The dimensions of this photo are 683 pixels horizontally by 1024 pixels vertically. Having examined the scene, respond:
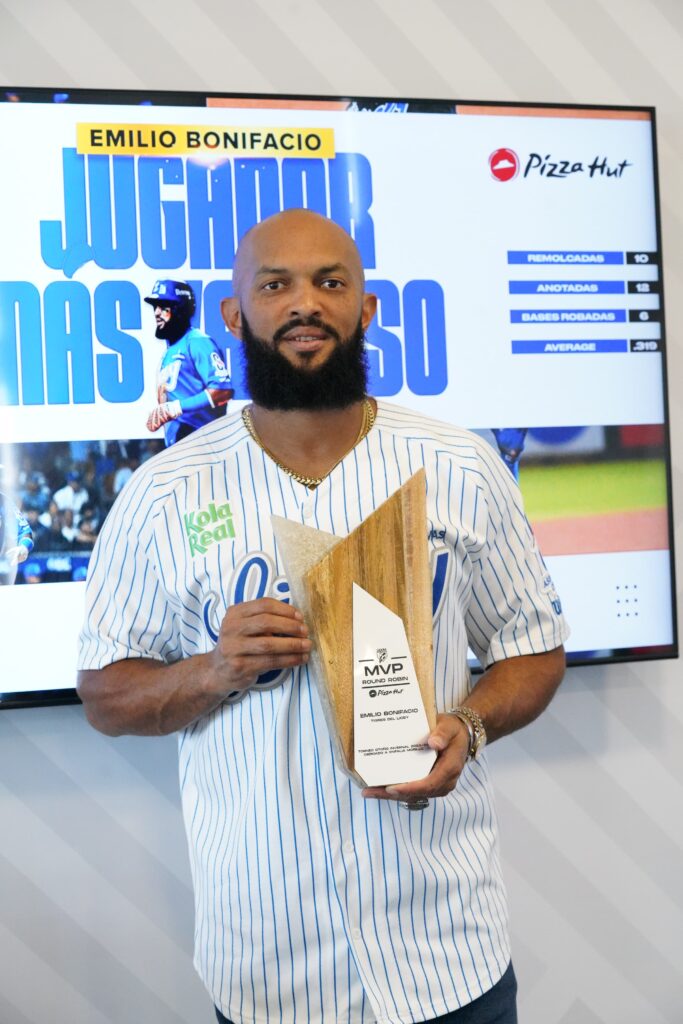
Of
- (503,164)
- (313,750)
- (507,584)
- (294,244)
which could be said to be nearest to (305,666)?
(313,750)

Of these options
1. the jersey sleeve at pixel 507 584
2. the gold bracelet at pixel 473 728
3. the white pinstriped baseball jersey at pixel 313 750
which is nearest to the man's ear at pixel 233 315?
the white pinstriped baseball jersey at pixel 313 750

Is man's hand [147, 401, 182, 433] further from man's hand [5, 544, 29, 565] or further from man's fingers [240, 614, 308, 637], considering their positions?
man's fingers [240, 614, 308, 637]

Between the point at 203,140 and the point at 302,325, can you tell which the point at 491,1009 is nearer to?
the point at 302,325

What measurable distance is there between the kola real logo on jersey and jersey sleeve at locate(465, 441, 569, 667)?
349 millimetres

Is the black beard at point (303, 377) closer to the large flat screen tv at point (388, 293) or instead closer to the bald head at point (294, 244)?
the bald head at point (294, 244)

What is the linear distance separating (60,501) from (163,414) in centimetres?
27

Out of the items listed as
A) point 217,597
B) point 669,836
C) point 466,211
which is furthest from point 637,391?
point 217,597

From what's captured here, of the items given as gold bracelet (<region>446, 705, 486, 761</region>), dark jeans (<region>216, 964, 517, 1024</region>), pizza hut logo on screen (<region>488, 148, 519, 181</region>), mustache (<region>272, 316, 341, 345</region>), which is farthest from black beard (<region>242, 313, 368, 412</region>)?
pizza hut logo on screen (<region>488, 148, 519, 181</region>)

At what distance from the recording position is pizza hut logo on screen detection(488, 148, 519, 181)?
218cm

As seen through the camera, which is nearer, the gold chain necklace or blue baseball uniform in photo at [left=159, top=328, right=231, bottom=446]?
the gold chain necklace

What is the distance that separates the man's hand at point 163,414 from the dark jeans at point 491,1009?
1.13 m

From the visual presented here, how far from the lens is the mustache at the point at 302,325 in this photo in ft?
4.33

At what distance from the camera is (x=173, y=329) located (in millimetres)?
2047

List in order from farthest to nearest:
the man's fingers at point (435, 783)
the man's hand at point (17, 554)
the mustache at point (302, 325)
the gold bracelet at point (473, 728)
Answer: the man's hand at point (17, 554)
the mustache at point (302, 325)
the gold bracelet at point (473, 728)
the man's fingers at point (435, 783)
